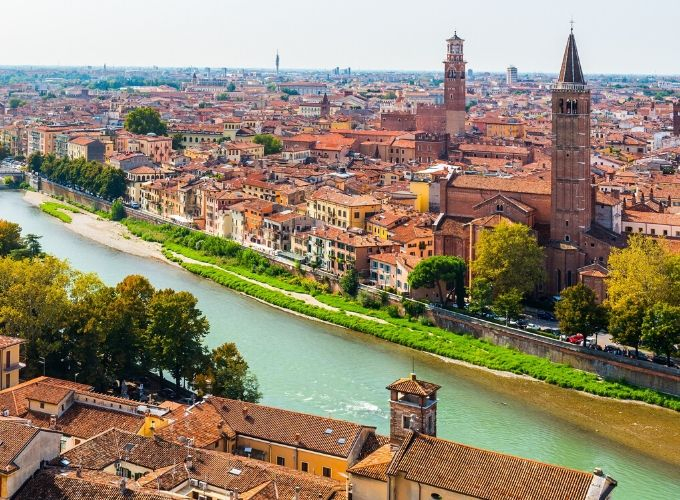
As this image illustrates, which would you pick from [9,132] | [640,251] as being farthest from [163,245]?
[9,132]

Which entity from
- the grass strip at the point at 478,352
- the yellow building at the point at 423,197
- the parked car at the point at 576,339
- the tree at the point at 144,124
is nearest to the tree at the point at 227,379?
the grass strip at the point at 478,352

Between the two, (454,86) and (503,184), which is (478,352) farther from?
(454,86)

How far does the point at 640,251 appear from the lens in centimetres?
2050

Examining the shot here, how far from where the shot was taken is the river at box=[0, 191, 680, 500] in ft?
51.8

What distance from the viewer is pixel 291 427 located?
1318cm

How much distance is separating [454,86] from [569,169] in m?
24.0

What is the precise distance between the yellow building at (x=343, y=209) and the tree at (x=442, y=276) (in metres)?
5.50

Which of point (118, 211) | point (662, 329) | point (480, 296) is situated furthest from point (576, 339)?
point (118, 211)

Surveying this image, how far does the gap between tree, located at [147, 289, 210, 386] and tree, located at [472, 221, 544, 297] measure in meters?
7.47

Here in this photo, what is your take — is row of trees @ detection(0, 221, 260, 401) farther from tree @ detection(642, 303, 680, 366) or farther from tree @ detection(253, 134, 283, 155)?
tree @ detection(253, 134, 283, 155)

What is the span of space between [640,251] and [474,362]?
145 inches

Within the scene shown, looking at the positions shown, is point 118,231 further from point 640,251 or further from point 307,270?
point 640,251

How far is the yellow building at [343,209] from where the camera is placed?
1150 inches

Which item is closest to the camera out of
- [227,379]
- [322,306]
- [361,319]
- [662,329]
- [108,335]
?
[227,379]
